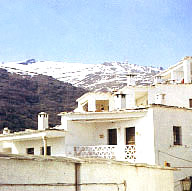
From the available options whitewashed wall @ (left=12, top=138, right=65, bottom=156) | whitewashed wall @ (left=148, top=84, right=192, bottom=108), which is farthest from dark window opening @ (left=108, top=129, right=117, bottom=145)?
whitewashed wall @ (left=148, top=84, right=192, bottom=108)

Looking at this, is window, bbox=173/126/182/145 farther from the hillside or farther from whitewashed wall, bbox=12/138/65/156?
the hillside

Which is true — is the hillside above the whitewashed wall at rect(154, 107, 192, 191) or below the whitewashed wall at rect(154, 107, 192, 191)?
above

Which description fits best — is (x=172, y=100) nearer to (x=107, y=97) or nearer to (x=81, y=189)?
(x=107, y=97)

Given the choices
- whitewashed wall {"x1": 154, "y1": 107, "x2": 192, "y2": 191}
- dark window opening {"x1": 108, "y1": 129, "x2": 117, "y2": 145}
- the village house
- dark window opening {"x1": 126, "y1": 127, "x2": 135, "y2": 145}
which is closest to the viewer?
whitewashed wall {"x1": 154, "y1": 107, "x2": 192, "y2": 191}

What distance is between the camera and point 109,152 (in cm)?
2738

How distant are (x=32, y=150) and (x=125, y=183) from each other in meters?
13.6

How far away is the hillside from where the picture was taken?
59.1m

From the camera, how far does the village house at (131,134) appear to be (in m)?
26.2

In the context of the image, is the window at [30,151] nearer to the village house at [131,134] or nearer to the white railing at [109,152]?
the village house at [131,134]

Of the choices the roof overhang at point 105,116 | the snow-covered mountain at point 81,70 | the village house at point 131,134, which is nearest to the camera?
the village house at point 131,134

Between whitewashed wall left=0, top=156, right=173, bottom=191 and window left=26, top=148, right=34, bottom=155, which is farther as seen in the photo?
window left=26, top=148, right=34, bottom=155

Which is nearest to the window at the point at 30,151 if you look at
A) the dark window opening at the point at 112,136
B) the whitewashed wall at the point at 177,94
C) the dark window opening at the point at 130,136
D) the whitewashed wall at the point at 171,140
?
the dark window opening at the point at 112,136

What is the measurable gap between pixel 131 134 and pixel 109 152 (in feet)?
5.61

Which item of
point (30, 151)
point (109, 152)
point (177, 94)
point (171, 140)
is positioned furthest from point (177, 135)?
point (30, 151)
